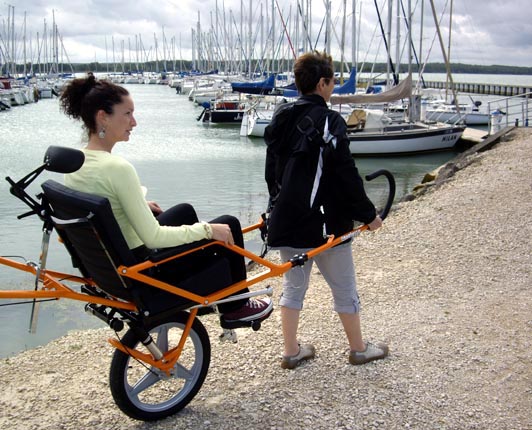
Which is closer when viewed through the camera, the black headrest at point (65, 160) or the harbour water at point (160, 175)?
the black headrest at point (65, 160)

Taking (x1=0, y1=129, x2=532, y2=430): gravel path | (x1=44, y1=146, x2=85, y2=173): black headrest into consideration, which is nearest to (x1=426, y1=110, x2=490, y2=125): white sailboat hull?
(x1=0, y1=129, x2=532, y2=430): gravel path

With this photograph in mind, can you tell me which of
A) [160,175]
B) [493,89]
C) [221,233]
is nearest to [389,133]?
[160,175]

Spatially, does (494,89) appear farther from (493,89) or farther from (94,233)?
(94,233)

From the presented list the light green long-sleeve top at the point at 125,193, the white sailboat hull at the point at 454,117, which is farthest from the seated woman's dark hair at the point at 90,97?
the white sailboat hull at the point at 454,117

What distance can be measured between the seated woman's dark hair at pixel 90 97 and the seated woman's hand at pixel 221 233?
2.80ft

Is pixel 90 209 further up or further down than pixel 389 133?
further up

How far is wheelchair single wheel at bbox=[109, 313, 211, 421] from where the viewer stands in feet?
11.1

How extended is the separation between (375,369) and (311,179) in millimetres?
1520

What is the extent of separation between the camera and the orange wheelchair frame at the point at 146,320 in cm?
305

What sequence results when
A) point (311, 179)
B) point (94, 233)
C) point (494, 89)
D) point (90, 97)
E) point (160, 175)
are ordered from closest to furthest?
point (94, 233)
point (90, 97)
point (311, 179)
point (160, 175)
point (494, 89)

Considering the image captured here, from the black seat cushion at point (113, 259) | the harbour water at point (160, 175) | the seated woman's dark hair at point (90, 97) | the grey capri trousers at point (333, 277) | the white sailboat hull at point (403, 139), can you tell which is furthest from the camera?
the white sailboat hull at point (403, 139)

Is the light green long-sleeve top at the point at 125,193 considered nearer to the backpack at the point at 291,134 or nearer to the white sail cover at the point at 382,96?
the backpack at the point at 291,134

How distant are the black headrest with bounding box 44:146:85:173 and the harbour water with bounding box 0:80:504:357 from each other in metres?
0.67

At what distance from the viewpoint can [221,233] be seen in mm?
3252
